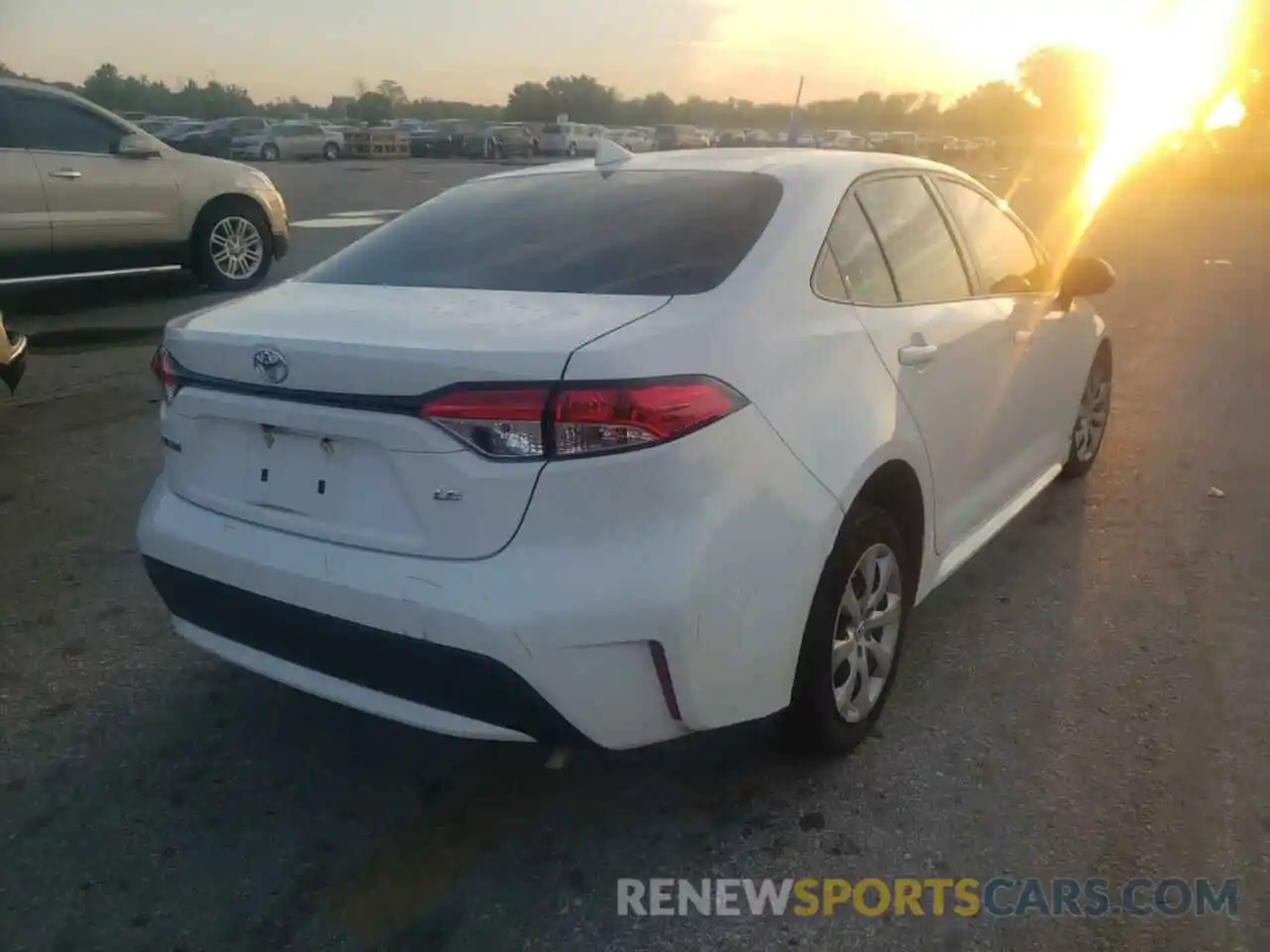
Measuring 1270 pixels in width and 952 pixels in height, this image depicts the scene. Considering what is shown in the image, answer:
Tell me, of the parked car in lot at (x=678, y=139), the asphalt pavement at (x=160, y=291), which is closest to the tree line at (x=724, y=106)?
the parked car in lot at (x=678, y=139)

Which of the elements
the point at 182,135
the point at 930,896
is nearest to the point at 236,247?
the point at 930,896

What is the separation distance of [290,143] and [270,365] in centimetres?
4455

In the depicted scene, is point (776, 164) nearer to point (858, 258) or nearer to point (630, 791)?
point (858, 258)

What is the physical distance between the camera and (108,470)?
17.9 ft

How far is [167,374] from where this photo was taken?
290 cm


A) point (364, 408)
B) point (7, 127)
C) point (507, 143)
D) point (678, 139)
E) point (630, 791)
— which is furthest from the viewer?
point (678, 139)

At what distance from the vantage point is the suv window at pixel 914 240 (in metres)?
3.42

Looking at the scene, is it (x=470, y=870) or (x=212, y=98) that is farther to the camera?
(x=212, y=98)

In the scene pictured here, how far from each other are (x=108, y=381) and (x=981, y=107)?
348ft

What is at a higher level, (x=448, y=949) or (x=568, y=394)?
(x=568, y=394)

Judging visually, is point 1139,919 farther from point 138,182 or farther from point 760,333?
point 138,182

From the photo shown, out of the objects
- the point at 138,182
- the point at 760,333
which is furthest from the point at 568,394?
the point at 138,182

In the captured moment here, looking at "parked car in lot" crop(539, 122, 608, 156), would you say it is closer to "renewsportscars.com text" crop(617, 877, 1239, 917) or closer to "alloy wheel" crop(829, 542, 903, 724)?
"alloy wheel" crop(829, 542, 903, 724)

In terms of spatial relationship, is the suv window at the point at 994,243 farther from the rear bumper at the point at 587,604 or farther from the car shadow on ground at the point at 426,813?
the rear bumper at the point at 587,604
